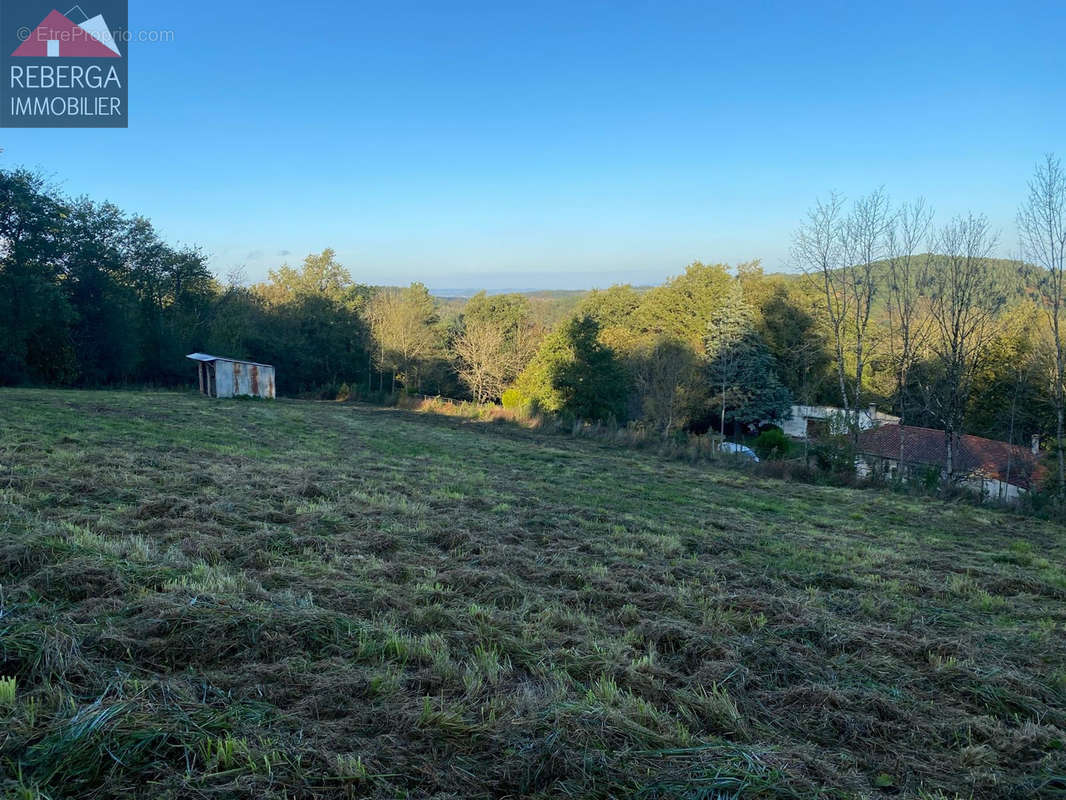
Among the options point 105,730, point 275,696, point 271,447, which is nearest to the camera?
point 105,730

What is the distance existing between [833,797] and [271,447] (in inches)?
455

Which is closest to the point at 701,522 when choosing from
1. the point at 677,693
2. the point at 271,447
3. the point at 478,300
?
the point at 677,693

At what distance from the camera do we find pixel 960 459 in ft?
78.4

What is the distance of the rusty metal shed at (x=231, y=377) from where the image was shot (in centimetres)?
2666

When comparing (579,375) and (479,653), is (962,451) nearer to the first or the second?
(579,375)

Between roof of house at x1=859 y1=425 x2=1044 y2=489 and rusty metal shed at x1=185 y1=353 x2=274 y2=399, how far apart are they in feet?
85.8

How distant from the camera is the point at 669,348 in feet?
101

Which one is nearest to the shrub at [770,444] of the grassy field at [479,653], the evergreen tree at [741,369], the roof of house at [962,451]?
the roof of house at [962,451]

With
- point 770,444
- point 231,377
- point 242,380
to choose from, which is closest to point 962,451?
point 770,444

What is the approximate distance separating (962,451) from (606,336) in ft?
63.2

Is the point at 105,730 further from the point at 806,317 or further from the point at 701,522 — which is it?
the point at 806,317

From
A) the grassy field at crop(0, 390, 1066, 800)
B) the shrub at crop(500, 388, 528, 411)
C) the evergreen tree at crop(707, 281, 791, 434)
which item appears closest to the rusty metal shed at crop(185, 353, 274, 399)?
the shrub at crop(500, 388, 528, 411)

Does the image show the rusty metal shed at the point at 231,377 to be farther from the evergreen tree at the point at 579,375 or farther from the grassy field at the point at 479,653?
the grassy field at the point at 479,653

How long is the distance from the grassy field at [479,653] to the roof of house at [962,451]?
1780 cm
